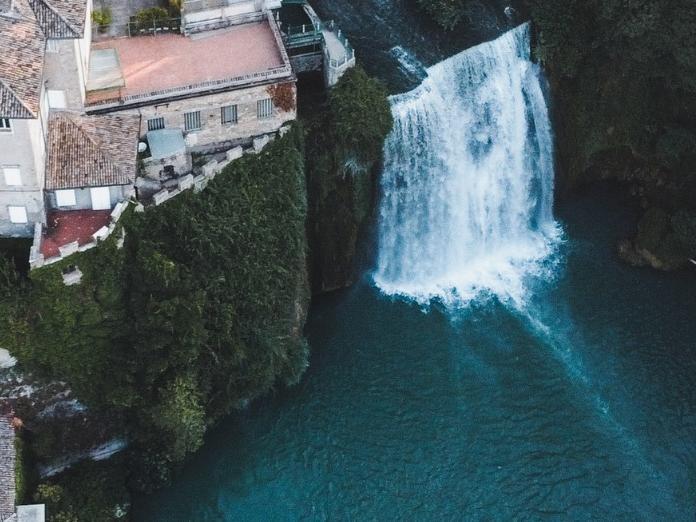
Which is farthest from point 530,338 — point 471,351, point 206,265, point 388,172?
point 206,265

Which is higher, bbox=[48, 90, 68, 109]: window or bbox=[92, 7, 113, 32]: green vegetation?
bbox=[92, 7, 113, 32]: green vegetation

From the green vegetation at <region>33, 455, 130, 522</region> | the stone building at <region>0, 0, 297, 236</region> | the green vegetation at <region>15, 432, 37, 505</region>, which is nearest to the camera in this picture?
the stone building at <region>0, 0, 297, 236</region>

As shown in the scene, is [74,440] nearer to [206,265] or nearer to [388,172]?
[206,265]

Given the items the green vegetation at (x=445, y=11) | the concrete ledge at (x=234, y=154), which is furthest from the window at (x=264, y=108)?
the green vegetation at (x=445, y=11)

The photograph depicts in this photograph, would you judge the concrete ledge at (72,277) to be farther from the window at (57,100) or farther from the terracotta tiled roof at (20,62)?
the window at (57,100)

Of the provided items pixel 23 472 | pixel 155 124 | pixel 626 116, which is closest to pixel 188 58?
pixel 155 124

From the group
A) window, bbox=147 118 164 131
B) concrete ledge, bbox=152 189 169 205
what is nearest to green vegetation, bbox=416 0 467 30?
window, bbox=147 118 164 131

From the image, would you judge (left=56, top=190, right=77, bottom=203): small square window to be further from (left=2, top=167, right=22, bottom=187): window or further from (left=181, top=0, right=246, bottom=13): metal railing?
(left=181, top=0, right=246, bottom=13): metal railing
